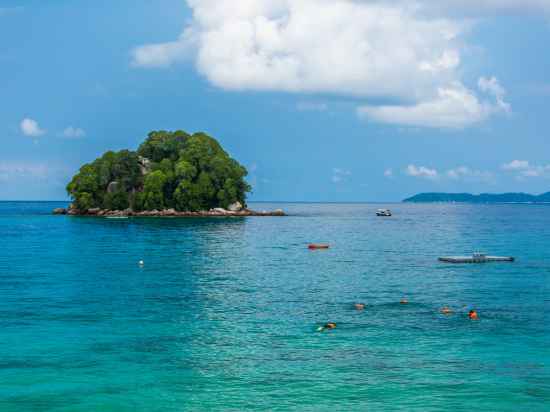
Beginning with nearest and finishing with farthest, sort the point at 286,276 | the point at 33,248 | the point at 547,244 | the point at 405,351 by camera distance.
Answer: the point at 405,351 < the point at 286,276 < the point at 33,248 < the point at 547,244

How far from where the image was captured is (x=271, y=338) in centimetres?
3794

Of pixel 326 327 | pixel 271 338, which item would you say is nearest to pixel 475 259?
pixel 326 327

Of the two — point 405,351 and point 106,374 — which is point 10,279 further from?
point 405,351

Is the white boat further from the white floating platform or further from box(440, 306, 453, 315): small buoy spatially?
box(440, 306, 453, 315): small buoy

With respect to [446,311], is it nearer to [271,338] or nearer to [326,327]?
[326,327]

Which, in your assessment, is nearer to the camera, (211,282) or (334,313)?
A: (334,313)

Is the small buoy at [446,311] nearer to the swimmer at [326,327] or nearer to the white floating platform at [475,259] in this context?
the swimmer at [326,327]

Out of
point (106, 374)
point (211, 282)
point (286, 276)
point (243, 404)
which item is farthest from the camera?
point (286, 276)

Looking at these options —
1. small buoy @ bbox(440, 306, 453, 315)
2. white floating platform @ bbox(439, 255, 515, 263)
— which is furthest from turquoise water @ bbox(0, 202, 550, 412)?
white floating platform @ bbox(439, 255, 515, 263)

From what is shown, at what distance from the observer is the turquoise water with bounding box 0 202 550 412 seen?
91.6 feet

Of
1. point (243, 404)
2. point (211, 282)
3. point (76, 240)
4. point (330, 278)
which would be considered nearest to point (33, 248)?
point (76, 240)

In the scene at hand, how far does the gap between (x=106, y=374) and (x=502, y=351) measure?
75.4ft

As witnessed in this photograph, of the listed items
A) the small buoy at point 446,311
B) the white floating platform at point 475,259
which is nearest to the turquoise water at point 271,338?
the small buoy at point 446,311

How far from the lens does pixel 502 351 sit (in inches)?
1396
